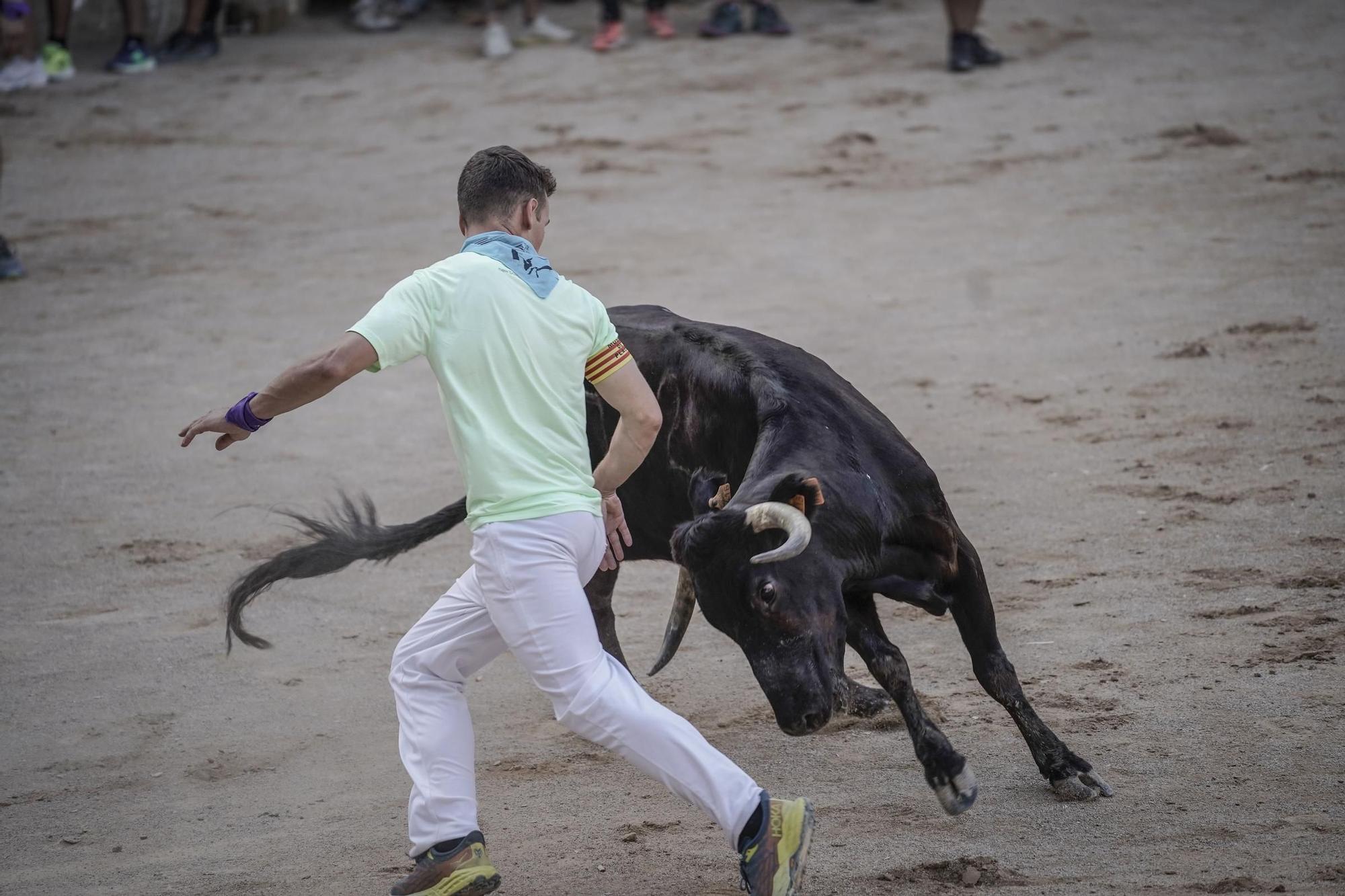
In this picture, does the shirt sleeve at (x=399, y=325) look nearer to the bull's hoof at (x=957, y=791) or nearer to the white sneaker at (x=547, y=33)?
the bull's hoof at (x=957, y=791)

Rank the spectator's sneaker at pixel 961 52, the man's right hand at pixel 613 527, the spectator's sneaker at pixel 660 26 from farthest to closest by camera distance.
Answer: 1. the spectator's sneaker at pixel 660 26
2. the spectator's sneaker at pixel 961 52
3. the man's right hand at pixel 613 527

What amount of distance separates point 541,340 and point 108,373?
6.08 metres

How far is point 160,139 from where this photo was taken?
1317 centimetres

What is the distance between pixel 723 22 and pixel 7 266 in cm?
715

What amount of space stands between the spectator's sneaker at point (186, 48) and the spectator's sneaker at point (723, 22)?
4.81 meters

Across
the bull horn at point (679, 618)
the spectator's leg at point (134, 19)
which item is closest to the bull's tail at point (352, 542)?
the bull horn at point (679, 618)

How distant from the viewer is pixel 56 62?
14016mm

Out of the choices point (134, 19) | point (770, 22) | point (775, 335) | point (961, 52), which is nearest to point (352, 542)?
point (775, 335)

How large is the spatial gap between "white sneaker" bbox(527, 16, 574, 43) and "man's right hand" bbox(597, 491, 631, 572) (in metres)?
11.4

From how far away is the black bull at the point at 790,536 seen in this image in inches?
155

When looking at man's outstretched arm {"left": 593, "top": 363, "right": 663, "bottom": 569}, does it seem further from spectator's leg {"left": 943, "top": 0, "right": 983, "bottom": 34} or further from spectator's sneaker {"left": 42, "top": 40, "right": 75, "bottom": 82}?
spectator's sneaker {"left": 42, "top": 40, "right": 75, "bottom": 82}

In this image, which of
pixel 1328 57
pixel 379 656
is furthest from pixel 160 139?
pixel 1328 57

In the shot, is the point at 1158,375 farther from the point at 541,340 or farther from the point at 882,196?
the point at 541,340

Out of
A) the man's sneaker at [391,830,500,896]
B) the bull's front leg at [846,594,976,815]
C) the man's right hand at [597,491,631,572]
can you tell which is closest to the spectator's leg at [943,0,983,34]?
the bull's front leg at [846,594,976,815]
